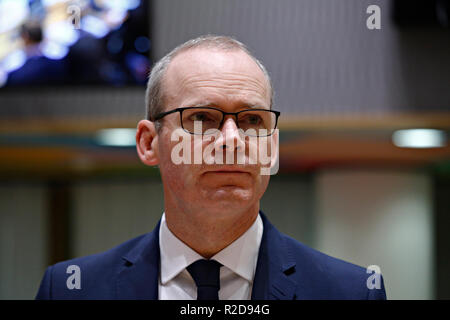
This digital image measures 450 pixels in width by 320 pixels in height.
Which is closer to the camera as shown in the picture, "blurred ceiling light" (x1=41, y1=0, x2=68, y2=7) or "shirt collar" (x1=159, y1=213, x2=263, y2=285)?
"shirt collar" (x1=159, y1=213, x2=263, y2=285)

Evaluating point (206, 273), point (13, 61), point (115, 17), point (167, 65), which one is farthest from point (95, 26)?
point (206, 273)

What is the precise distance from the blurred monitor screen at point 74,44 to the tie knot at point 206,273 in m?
0.73

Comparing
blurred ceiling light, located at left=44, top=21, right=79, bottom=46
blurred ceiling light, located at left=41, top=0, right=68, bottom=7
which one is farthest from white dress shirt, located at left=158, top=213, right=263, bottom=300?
blurred ceiling light, located at left=44, top=21, right=79, bottom=46

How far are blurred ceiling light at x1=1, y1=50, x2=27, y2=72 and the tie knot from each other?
1.27 meters

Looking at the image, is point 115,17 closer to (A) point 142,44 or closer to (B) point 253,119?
(A) point 142,44

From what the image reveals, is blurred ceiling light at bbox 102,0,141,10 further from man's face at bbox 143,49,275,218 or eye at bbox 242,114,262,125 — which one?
eye at bbox 242,114,262,125

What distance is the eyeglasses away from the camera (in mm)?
806

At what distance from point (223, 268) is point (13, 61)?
137cm

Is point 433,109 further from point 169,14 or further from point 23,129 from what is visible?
point 23,129

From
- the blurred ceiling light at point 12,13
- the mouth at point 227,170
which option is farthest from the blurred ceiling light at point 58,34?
the mouth at point 227,170

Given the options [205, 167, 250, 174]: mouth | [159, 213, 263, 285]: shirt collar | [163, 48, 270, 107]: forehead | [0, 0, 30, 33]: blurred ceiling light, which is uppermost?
[0, 0, 30, 33]: blurred ceiling light

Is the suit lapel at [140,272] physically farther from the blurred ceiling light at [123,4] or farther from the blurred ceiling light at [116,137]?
the blurred ceiling light at [116,137]

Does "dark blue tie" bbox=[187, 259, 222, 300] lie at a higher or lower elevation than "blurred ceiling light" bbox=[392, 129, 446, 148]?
lower

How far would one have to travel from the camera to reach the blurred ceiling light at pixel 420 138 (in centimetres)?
170
